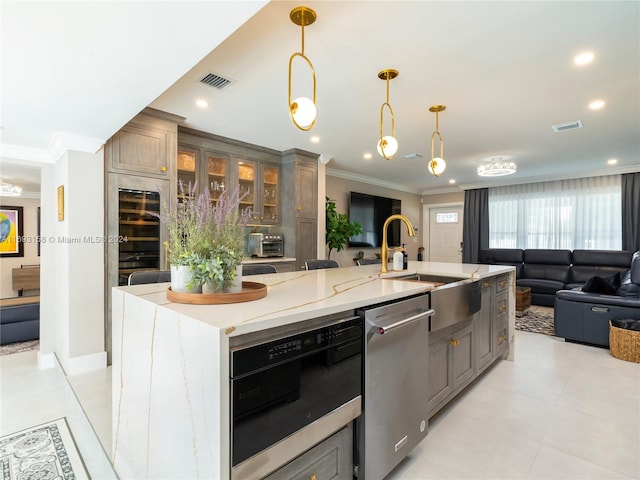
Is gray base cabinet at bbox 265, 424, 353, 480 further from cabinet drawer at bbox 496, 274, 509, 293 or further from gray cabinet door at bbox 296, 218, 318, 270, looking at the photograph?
gray cabinet door at bbox 296, 218, 318, 270

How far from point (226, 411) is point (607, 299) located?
430 cm

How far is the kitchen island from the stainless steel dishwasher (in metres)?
0.10

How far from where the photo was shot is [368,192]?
7195mm

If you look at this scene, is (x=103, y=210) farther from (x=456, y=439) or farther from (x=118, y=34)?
(x=456, y=439)

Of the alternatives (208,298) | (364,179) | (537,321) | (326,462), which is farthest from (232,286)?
(364,179)

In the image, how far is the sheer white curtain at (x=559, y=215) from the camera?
6266 mm

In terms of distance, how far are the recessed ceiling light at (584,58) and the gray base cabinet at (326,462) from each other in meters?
2.95

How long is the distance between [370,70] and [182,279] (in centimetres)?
216

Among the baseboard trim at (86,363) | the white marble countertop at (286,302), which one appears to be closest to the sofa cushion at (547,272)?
the white marble countertop at (286,302)

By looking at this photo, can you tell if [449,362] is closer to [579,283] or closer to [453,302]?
[453,302]

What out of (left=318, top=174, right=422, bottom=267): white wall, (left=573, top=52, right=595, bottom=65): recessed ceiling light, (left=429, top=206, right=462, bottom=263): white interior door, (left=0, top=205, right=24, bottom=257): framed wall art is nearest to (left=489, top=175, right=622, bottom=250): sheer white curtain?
(left=429, top=206, right=462, bottom=263): white interior door

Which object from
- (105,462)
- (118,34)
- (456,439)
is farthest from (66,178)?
(456,439)

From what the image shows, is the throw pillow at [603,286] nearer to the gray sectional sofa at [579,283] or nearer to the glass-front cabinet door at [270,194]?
the gray sectional sofa at [579,283]

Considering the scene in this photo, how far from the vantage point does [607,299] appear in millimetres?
3584
